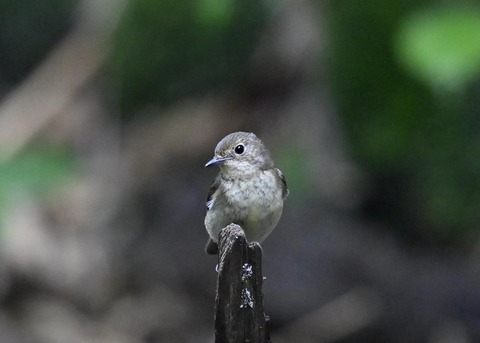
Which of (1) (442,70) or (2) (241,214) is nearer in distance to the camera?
(2) (241,214)

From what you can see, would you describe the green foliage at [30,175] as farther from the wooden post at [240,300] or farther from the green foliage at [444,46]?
the wooden post at [240,300]

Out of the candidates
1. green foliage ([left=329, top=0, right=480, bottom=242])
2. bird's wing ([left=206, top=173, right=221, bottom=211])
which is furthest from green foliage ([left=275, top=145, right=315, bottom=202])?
bird's wing ([left=206, top=173, right=221, bottom=211])

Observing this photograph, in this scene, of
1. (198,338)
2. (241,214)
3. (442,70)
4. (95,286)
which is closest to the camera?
(241,214)

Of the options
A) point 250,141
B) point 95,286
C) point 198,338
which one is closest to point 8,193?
point 95,286

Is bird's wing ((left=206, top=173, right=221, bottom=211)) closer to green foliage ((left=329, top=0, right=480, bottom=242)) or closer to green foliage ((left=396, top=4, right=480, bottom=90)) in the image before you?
green foliage ((left=396, top=4, right=480, bottom=90))

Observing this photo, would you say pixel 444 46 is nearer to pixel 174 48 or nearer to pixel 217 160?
pixel 217 160

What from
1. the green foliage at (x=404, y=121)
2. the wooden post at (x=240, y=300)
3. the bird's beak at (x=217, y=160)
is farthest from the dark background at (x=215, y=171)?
the wooden post at (x=240, y=300)

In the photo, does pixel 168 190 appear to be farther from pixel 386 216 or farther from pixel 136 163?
pixel 386 216

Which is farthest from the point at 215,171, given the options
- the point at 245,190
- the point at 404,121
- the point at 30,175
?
the point at 245,190
